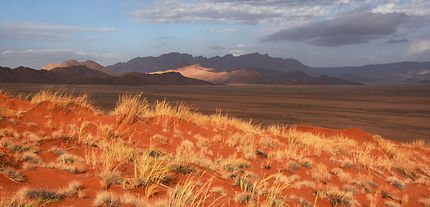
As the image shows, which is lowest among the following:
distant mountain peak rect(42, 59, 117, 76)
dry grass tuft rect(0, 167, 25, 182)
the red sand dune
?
the red sand dune

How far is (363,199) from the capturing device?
21.4ft

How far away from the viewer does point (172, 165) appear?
200 inches

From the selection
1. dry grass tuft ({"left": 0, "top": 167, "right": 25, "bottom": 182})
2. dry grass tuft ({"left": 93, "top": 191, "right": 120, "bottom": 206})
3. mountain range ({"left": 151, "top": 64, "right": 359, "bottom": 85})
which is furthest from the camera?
mountain range ({"left": 151, "top": 64, "right": 359, "bottom": 85})

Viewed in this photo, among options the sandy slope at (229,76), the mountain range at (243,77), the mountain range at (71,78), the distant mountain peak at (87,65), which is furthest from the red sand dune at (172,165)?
the distant mountain peak at (87,65)

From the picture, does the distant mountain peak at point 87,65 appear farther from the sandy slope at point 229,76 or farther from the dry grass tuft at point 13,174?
the dry grass tuft at point 13,174

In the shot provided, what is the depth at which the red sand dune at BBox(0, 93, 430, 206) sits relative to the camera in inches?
154

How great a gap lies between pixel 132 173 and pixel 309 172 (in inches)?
186

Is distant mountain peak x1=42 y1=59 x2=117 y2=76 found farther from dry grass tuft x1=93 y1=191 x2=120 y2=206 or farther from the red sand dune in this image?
dry grass tuft x1=93 y1=191 x2=120 y2=206

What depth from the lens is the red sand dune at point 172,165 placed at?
12.8 ft

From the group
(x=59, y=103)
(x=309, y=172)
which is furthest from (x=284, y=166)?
(x=59, y=103)

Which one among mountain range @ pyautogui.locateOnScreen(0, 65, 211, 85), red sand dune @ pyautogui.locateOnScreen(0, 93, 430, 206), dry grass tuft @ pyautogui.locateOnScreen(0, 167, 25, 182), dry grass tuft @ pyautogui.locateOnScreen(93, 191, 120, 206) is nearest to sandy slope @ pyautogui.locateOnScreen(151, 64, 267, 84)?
mountain range @ pyautogui.locateOnScreen(0, 65, 211, 85)

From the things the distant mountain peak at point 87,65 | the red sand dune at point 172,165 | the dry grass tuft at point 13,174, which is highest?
the distant mountain peak at point 87,65

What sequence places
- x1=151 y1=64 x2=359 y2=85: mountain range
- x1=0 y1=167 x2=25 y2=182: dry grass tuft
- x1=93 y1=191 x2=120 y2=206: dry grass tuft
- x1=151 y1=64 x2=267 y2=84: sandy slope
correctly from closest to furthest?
1. x1=93 y1=191 x2=120 y2=206: dry grass tuft
2. x1=0 y1=167 x2=25 y2=182: dry grass tuft
3. x1=151 y1=64 x2=359 y2=85: mountain range
4. x1=151 y1=64 x2=267 y2=84: sandy slope

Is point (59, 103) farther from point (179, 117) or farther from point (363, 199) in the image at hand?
point (363, 199)
